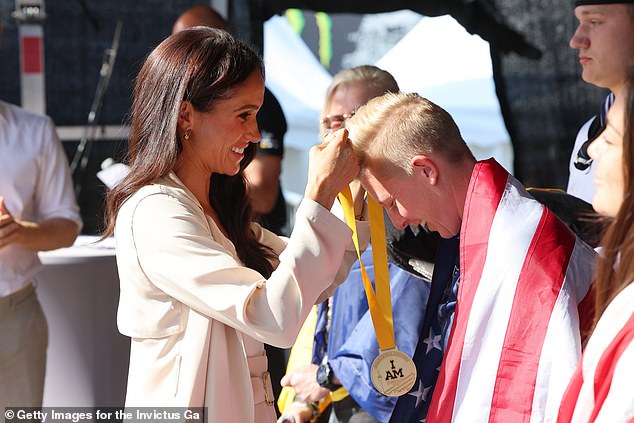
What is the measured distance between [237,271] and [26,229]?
5.28 feet

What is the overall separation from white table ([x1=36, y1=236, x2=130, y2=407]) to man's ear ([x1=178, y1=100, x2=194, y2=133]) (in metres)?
1.71

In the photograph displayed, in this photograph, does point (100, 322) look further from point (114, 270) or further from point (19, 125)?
point (19, 125)

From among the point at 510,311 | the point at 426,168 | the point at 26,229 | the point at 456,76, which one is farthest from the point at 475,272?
the point at 456,76

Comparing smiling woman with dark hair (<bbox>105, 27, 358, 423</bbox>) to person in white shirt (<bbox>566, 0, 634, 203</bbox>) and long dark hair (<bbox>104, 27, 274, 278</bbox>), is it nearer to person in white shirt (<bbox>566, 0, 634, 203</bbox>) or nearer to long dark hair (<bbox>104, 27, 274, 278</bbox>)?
long dark hair (<bbox>104, 27, 274, 278</bbox>)

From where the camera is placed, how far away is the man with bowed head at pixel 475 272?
1730mm

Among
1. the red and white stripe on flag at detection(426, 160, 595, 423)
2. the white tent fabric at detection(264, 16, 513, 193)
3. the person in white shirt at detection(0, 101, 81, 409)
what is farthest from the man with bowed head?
the white tent fabric at detection(264, 16, 513, 193)

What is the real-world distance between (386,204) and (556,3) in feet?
8.21

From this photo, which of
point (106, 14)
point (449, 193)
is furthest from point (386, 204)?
point (106, 14)

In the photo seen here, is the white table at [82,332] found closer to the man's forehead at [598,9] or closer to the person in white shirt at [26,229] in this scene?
the person in white shirt at [26,229]

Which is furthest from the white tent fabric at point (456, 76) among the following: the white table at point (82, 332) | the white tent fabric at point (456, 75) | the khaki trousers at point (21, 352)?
the khaki trousers at point (21, 352)

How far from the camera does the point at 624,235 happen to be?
1474mm

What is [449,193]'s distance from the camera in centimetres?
198

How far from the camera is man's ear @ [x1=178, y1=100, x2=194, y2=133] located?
191 cm

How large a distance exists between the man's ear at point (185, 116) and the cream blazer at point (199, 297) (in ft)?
0.46
